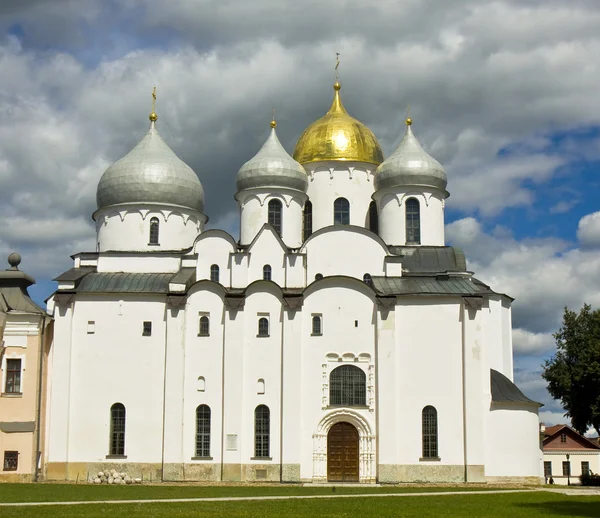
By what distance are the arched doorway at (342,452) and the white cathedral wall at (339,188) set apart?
36.0 ft

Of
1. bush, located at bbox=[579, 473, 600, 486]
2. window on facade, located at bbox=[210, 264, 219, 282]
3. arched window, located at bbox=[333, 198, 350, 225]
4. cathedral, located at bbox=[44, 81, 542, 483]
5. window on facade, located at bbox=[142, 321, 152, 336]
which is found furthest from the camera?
bush, located at bbox=[579, 473, 600, 486]

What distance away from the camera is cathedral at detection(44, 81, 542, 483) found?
1460 inches

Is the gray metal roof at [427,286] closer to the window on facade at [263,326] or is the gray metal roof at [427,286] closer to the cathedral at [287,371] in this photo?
the cathedral at [287,371]

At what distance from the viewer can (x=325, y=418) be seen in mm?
37438

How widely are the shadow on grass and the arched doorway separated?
12428 mm

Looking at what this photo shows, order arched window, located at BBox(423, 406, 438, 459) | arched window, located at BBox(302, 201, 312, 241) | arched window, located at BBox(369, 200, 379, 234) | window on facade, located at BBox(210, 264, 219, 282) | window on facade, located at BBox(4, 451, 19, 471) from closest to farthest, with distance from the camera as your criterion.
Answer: arched window, located at BBox(423, 406, 438, 459), window on facade, located at BBox(4, 451, 19, 471), window on facade, located at BBox(210, 264, 219, 282), arched window, located at BBox(369, 200, 379, 234), arched window, located at BBox(302, 201, 312, 241)

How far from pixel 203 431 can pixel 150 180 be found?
11987 millimetres

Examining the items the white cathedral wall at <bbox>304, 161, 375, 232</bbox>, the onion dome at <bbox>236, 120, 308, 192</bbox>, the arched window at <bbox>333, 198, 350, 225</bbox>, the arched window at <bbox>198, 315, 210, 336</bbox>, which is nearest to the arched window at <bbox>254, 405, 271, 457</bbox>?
the arched window at <bbox>198, 315, 210, 336</bbox>

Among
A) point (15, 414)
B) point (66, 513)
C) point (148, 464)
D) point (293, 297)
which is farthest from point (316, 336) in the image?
point (66, 513)

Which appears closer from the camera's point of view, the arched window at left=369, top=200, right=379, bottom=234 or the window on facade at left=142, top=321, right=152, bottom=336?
the window on facade at left=142, top=321, right=152, bottom=336

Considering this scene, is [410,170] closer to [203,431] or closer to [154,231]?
[154,231]

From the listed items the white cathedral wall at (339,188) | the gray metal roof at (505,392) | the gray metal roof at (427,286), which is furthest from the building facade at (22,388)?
the gray metal roof at (505,392)

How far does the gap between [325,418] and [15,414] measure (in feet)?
41.0

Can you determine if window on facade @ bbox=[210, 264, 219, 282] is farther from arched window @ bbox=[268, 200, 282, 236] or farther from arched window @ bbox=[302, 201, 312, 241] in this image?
arched window @ bbox=[302, 201, 312, 241]
